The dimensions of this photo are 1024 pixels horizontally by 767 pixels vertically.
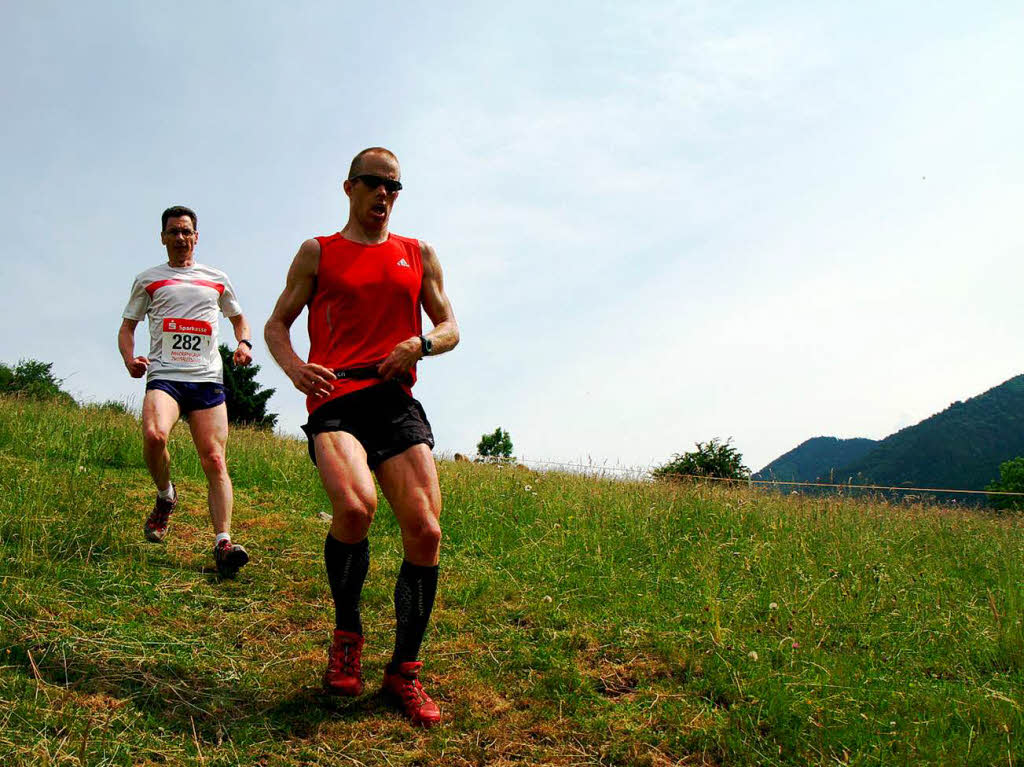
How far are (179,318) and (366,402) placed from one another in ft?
8.91

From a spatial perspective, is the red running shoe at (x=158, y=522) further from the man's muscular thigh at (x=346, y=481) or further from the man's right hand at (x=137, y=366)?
the man's muscular thigh at (x=346, y=481)

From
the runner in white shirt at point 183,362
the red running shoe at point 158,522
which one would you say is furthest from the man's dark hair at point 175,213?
the red running shoe at point 158,522

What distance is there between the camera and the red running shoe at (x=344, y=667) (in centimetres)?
355

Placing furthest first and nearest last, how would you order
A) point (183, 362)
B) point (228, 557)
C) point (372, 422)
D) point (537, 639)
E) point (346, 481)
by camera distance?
point (183, 362), point (228, 557), point (537, 639), point (372, 422), point (346, 481)

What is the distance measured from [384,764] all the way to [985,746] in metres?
2.56

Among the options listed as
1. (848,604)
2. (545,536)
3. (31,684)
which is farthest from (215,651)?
(848,604)

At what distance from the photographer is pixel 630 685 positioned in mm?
3955

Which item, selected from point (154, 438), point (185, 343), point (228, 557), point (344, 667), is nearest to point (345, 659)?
point (344, 667)

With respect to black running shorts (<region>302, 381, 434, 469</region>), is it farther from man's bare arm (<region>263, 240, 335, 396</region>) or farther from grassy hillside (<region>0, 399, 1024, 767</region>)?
grassy hillside (<region>0, 399, 1024, 767</region>)

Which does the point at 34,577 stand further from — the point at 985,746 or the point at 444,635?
the point at 985,746

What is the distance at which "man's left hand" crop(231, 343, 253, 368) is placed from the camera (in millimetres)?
5638

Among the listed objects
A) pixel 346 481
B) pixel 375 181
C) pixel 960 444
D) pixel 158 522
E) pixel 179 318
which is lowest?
pixel 158 522

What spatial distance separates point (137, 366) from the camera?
548 cm

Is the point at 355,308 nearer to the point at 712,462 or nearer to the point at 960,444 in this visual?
the point at 712,462
